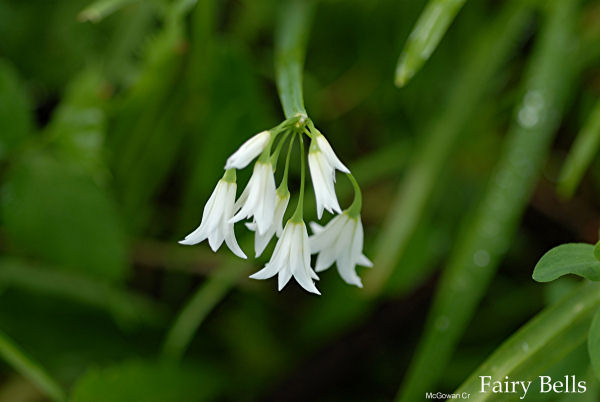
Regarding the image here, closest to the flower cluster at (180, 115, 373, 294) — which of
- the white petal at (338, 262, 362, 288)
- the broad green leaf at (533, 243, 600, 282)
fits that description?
the white petal at (338, 262, 362, 288)

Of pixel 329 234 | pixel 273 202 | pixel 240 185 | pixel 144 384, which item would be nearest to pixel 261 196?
pixel 273 202

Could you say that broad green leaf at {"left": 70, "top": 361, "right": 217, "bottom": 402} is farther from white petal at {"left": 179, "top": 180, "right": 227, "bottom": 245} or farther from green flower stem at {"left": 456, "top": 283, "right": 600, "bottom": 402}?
green flower stem at {"left": 456, "top": 283, "right": 600, "bottom": 402}

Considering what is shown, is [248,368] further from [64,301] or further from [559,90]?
[559,90]

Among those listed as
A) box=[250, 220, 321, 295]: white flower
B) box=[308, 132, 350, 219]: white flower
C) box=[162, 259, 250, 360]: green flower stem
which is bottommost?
box=[250, 220, 321, 295]: white flower

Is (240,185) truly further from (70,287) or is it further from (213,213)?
(70,287)

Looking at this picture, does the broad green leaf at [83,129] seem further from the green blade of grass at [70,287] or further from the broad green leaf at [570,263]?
the broad green leaf at [570,263]

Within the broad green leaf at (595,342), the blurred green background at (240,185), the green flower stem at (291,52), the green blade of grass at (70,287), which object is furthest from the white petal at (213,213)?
the green blade of grass at (70,287)

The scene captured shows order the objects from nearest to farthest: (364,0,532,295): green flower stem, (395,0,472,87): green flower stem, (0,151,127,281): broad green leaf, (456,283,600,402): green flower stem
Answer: (456,283,600,402): green flower stem → (395,0,472,87): green flower stem → (0,151,127,281): broad green leaf → (364,0,532,295): green flower stem
